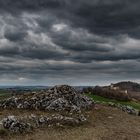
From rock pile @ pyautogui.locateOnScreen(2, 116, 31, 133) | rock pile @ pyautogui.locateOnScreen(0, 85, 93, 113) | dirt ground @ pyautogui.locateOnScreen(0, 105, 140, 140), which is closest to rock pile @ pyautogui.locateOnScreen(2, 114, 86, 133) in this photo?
rock pile @ pyautogui.locateOnScreen(2, 116, 31, 133)

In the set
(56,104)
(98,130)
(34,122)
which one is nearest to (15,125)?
(34,122)

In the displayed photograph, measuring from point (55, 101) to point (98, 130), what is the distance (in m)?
9.28

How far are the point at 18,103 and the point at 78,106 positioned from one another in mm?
7495

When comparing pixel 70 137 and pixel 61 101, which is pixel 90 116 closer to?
pixel 61 101

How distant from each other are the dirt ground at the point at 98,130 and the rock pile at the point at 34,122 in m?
0.88

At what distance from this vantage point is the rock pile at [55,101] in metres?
40.5

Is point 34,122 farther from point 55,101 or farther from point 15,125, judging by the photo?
point 55,101

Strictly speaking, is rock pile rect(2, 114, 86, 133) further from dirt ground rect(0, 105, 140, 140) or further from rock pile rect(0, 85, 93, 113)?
rock pile rect(0, 85, 93, 113)

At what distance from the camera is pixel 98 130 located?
1309 inches

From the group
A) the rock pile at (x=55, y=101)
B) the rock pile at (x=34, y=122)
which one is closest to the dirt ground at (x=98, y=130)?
the rock pile at (x=34, y=122)

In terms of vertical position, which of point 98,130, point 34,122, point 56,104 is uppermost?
point 56,104

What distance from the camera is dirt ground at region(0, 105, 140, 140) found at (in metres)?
30.1

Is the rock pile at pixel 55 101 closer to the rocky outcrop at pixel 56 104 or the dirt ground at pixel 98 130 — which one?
the rocky outcrop at pixel 56 104

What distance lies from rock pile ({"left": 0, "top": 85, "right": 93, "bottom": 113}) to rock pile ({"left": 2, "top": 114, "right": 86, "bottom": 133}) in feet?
14.5
